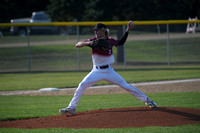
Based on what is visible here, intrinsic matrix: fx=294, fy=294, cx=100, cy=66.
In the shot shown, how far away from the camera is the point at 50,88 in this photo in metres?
12.5

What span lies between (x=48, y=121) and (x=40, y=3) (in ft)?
127

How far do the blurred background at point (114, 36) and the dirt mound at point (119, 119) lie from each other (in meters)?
11.7

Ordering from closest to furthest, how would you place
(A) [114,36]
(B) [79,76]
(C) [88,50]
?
1. (B) [79,76]
2. (A) [114,36]
3. (C) [88,50]

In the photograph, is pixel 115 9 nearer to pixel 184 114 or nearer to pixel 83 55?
pixel 83 55

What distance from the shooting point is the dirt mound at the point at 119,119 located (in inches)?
248

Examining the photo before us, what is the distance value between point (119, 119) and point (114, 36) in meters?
13.4

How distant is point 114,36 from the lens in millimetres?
19625

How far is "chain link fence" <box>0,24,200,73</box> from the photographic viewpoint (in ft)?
63.4

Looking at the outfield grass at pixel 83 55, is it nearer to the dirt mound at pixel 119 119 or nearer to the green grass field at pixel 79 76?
the green grass field at pixel 79 76

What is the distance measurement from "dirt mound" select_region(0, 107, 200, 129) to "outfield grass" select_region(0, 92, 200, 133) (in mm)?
384

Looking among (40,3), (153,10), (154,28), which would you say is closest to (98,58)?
(154,28)

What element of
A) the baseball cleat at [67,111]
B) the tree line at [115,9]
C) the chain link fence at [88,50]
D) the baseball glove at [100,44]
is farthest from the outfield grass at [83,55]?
the baseball glove at [100,44]

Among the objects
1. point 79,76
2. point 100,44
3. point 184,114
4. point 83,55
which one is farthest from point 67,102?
point 83,55

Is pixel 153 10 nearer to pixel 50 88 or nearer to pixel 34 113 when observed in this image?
pixel 50 88
